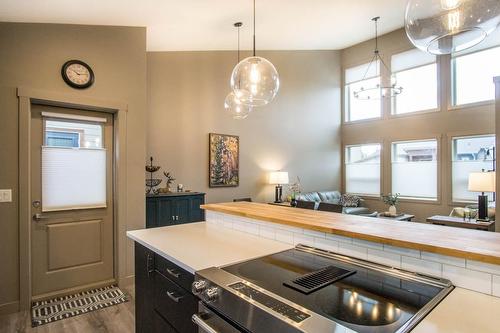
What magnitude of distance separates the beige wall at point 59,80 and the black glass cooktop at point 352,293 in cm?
249

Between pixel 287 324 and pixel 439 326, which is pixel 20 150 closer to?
pixel 287 324

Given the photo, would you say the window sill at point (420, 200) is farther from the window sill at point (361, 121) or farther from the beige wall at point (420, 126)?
the window sill at point (361, 121)

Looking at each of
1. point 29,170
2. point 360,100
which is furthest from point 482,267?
point 360,100

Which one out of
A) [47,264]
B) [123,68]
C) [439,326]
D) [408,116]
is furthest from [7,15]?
[408,116]

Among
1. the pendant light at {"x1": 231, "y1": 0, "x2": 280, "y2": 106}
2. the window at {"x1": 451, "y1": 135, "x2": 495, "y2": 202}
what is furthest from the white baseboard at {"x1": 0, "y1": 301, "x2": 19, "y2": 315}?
the window at {"x1": 451, "y1": 135, "x2": 495, "y2": 202}

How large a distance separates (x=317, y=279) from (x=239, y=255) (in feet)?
1.69

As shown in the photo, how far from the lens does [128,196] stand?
343cm

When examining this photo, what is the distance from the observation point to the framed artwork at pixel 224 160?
5.34 meters

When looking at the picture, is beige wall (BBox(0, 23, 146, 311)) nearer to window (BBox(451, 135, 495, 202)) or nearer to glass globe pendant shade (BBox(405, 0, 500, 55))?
glass globe pendant shade (BBox(405, 0, 500, 55))

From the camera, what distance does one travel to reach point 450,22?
58.8 inches

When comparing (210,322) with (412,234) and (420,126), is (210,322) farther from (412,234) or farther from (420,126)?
(420,126)

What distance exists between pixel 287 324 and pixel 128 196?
117 inches

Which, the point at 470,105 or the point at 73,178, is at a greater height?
the point at 470,105

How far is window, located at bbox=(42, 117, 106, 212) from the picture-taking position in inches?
121
